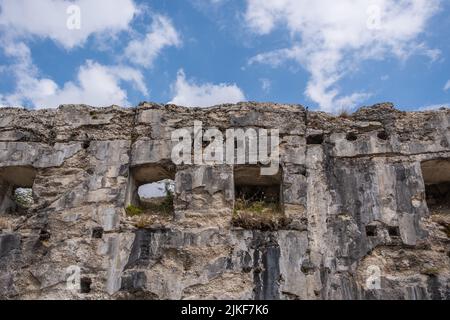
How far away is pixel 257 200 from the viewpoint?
9.73 metres

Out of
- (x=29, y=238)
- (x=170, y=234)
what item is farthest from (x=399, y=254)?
(x=29, y=238)

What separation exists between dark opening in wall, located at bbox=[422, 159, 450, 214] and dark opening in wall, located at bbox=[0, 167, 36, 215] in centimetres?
733

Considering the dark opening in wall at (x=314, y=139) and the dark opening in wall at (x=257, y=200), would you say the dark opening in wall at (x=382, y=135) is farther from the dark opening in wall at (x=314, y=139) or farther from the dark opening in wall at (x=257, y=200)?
the dark opening in wall at (x=257, y=200)

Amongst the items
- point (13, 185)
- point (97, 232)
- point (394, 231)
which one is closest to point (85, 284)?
point (97, 232)

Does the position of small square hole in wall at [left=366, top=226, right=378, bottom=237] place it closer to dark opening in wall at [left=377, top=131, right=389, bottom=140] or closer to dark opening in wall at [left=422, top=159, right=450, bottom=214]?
dark opening in wall at [left=422, top=159, right=450, bottom=214]

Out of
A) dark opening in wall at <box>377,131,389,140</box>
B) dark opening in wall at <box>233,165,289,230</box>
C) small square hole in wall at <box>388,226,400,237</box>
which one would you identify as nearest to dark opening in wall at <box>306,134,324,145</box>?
dark opening in wall at <box>233,165,289,230</box>

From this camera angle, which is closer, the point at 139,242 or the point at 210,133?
the point at 139,242

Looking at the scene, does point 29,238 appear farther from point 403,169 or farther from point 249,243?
point 403,169

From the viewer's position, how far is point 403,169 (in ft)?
29.7

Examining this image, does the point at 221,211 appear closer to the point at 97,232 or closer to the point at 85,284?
the point at 97,232

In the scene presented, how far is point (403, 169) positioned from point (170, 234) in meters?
4.21

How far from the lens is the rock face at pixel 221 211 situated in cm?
823

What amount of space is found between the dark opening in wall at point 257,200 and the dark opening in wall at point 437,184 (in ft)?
8.93
